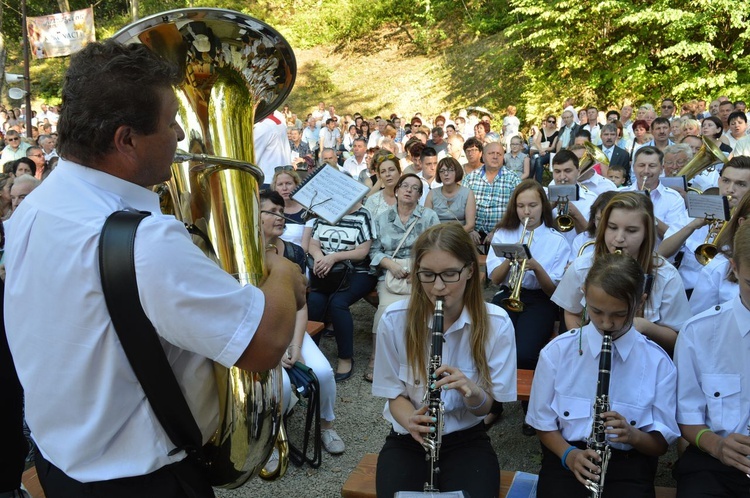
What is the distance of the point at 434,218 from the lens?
18.7 ft

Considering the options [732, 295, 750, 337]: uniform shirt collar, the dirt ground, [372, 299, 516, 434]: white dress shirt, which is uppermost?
[732, 295, 750, 337]: uniform shirt collar

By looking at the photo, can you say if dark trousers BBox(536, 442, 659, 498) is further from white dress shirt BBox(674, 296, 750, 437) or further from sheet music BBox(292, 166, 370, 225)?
sheet music BBox(292, 166, 370, 225)

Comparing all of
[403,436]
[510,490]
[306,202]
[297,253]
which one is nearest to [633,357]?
[510,490]

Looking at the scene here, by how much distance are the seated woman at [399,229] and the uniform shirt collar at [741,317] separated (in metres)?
3.14

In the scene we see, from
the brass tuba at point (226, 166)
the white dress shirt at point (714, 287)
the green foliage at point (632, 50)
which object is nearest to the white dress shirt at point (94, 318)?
the brass tuba at point (226, 166)

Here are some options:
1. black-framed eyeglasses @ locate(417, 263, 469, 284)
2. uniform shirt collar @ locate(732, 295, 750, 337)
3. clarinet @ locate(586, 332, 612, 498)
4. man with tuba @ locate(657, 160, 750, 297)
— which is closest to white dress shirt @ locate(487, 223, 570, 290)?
man with tuba @ locate(657, 160, 750, 297)

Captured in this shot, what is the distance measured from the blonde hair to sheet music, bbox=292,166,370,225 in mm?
2589

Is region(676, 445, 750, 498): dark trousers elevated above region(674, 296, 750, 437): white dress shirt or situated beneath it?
situated beneath

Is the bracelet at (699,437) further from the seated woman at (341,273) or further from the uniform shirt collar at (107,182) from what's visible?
the seated woman at (341,273)

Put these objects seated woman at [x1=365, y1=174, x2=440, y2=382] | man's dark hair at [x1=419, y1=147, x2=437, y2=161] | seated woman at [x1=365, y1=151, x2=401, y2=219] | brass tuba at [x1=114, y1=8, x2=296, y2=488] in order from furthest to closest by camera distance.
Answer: man's dark hair at [x1=419, y1=147, x2=437, y2=161] → seated woman at [x1=365, y1=151, x2=401, y2=219] → seated woman at [x1=365, y1=174, x2=440, y2=382] → brass tuba at [x1=114, y1=8, x2=296, y2=488]

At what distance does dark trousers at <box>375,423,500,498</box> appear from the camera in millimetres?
2418

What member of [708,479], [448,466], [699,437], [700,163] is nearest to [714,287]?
[699,437]

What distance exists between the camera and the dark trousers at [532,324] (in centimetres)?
418

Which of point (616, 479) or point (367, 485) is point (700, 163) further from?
point (367, 485)
